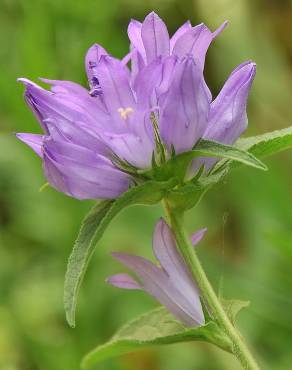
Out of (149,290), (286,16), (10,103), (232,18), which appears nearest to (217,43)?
(232,18)

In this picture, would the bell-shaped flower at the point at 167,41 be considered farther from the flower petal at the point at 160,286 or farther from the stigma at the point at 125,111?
the flower petal at the point at 160,286

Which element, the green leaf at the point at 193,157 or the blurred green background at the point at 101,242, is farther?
the blurred green background at the point at 101,242

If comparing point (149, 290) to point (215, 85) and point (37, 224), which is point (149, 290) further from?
point (215, 85)

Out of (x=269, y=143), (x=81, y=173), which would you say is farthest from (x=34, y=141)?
(x=269, y=143)

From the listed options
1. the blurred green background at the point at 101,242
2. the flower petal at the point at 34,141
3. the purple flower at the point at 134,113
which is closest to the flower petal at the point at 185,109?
the purple flower at the point at 134,113

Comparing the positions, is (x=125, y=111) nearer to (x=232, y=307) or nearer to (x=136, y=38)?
(x=136, y=38)

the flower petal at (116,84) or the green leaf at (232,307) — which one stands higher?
the flower petal at (116,84)

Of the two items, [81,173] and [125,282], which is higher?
[81,173]
